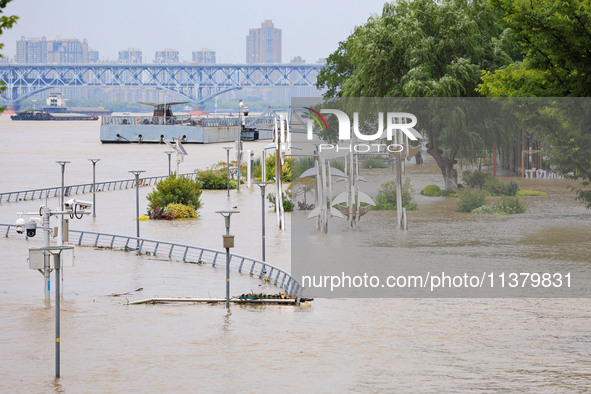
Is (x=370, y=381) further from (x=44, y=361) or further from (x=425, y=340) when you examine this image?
(x=44, y=361)

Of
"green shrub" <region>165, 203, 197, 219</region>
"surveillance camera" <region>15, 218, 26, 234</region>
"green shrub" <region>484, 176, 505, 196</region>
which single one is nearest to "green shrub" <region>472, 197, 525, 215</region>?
"green shrub" <region>484, 176, 505, 196</region>

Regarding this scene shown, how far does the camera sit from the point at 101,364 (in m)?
23.6

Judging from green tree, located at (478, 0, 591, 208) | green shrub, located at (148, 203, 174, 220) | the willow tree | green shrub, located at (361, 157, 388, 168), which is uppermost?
the willow tree

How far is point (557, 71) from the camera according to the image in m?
35.7

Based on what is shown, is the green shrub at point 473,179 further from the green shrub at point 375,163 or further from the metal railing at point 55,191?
the metal railing at point 55,191

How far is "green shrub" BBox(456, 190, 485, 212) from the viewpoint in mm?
46469

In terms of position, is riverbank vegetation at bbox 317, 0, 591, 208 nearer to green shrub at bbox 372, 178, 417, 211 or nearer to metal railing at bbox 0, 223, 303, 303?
green shrub at bbox 372, 178, 417, 211

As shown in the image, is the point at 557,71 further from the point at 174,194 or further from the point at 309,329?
the point at 174,194

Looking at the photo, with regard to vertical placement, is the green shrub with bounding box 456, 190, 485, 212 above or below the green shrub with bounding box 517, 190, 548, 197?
below

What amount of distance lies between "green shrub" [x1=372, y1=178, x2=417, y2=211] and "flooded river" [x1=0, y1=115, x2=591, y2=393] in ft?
2.11

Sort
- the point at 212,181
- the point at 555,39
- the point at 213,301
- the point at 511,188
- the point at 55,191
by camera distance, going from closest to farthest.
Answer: the point at 213,301
the point at 555,39
the point at 511,188
the point at 55,191
the point at 212,181

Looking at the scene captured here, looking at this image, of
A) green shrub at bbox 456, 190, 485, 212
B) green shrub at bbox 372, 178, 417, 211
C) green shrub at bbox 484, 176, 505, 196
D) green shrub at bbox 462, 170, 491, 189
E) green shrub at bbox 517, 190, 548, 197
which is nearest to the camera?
green shrub at bbox 372, 178, 417, 211

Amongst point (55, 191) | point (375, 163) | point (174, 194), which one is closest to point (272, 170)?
point (55, 191)

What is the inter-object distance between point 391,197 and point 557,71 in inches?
410
